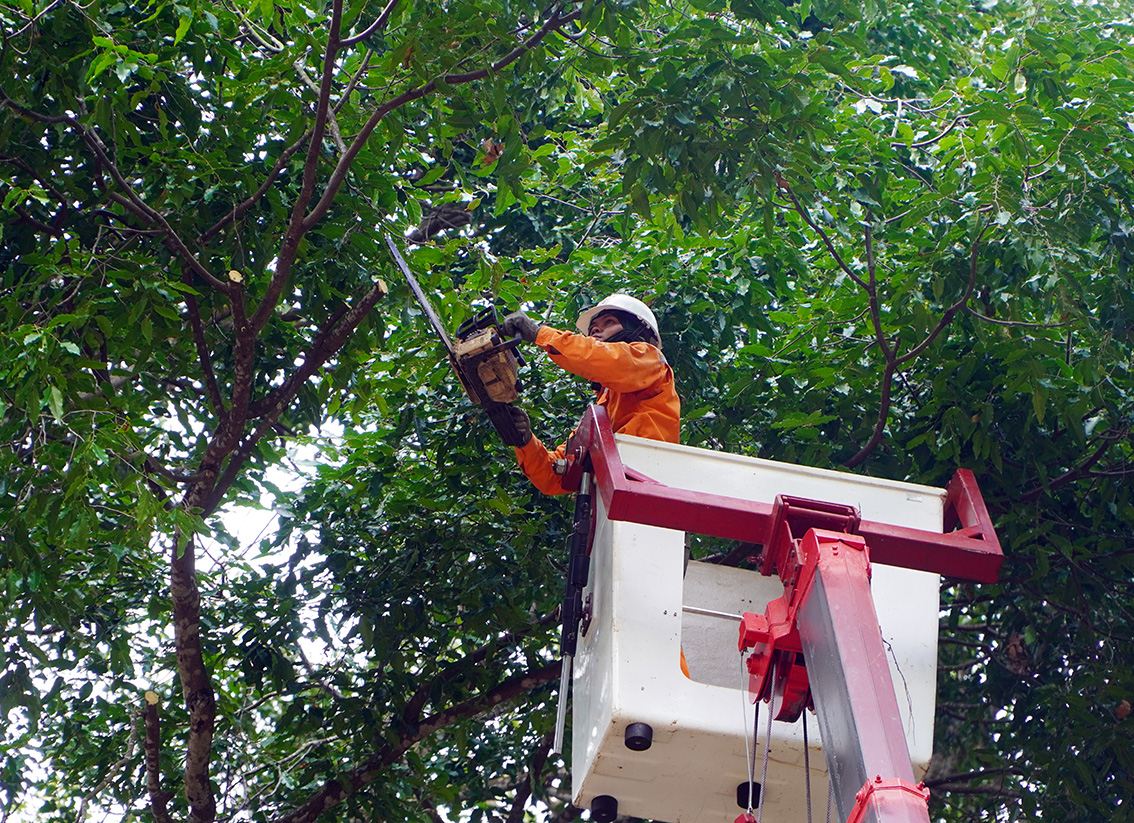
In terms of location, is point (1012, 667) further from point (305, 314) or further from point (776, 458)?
point (305, 314)

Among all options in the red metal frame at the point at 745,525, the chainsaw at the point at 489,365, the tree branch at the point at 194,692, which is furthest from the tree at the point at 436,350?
the red metal frame at the point at 745,525

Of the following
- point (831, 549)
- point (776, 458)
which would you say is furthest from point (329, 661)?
point (831, 549)

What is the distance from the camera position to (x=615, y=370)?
15.3ft

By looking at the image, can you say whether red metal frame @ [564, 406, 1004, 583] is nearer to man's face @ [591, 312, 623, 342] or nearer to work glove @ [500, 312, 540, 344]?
work glove @ [500, 312, 540, 344]

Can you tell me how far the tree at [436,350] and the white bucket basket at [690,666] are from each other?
127 cm

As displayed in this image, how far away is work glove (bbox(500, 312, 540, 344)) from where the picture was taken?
14.7 feet

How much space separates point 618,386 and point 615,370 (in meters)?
0.13

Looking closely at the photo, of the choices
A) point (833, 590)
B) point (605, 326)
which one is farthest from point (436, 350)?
point (833, 590)

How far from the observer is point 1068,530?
591cm

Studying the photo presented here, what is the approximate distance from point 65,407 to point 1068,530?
15.0ft

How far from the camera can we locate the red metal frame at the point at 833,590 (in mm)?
2650

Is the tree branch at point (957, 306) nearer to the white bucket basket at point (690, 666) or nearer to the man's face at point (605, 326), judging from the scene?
the white bucket basket at point (690, 666)

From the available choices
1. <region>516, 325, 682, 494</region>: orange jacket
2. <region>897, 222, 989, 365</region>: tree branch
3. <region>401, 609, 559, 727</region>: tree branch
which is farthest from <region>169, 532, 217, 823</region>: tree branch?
<region>897, 222, 989, 365</region>: tree branch

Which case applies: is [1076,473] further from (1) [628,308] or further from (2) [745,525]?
(2) [745,525]
